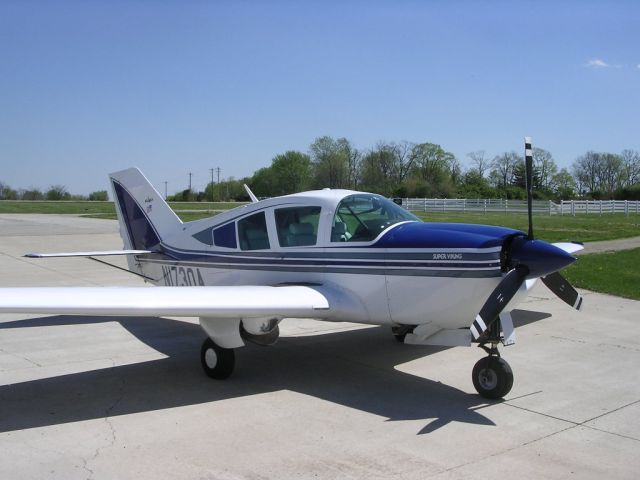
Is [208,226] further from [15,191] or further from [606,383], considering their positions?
[15,191]

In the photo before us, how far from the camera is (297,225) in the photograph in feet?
25.6

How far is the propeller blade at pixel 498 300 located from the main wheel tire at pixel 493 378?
0.66m

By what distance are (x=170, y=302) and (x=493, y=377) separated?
3.37m

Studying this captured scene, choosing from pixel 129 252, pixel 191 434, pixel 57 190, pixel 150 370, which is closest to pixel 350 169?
pixel 129 252

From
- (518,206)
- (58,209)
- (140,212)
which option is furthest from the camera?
(58,209)

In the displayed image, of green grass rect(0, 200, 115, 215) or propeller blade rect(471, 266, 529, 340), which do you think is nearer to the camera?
propeller blade rect(471, 266, 529, 340)

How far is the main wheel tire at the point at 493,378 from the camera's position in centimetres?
639

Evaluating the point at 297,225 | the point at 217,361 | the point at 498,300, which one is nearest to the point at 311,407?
the point at 217,361

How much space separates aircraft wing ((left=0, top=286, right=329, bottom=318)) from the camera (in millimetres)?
5914

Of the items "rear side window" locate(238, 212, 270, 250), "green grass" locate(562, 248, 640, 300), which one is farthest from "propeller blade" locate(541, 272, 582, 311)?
"green grass" locate(562, 248, 640, 300)

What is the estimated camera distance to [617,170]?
359 ft

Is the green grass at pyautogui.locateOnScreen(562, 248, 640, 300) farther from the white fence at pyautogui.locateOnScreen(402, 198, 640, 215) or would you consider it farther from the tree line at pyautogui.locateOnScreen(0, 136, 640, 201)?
the white fence at pyautogui.locateOnScreen(402, 198, 640, 215)

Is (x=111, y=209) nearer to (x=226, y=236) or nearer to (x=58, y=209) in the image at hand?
(x=58, y=209)

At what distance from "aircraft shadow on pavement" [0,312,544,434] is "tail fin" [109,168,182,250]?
5.78 ft
